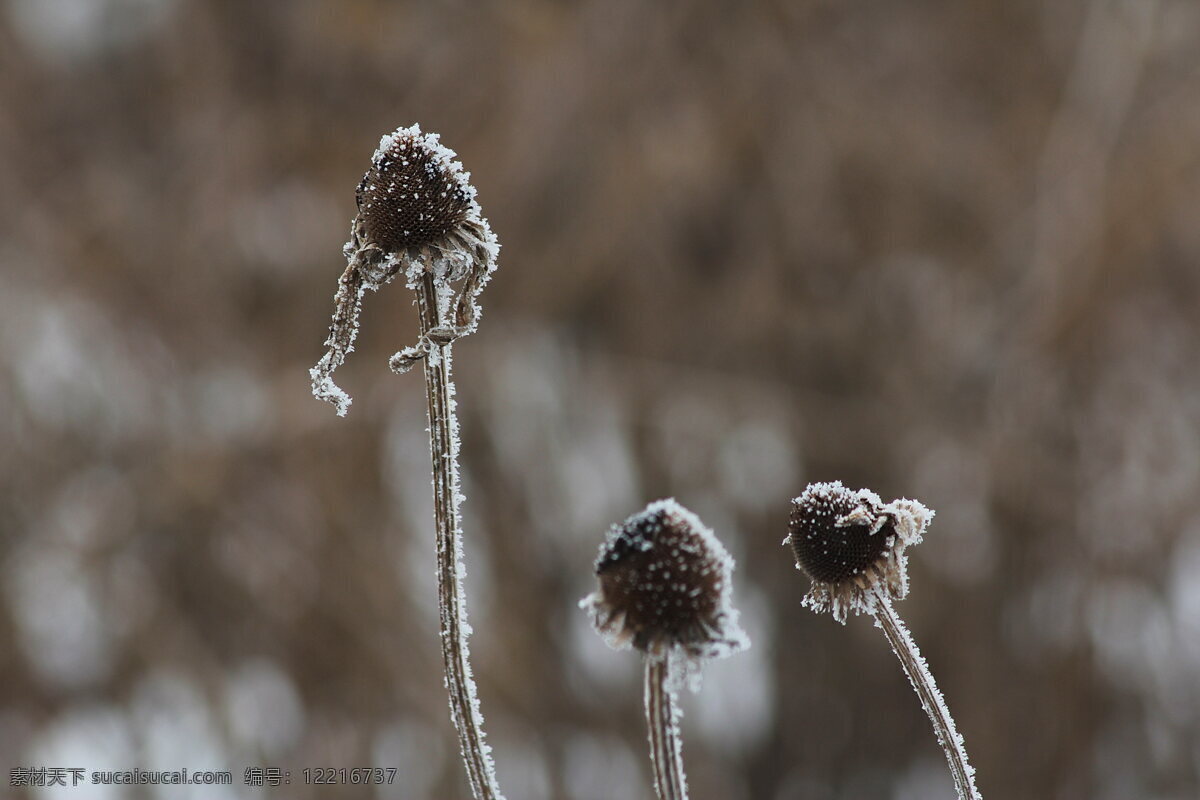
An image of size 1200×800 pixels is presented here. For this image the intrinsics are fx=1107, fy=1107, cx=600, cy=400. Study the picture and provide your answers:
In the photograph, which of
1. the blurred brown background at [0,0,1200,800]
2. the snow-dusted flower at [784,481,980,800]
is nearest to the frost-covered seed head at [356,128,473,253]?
the snow-dusted flower at [784,481,980,800]

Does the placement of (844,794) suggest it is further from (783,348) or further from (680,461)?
(783,348)

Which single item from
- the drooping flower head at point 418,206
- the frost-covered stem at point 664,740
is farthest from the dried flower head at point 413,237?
the frost-covered stem at point 664,740

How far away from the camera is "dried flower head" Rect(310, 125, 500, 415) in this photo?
0.93ft

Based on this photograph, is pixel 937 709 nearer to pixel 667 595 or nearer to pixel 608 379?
pixel 667 595

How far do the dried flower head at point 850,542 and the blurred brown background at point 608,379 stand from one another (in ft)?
5.71

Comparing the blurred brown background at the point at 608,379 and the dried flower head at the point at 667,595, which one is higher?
the blurred brown background at the point at 608,379

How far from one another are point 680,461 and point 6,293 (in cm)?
132

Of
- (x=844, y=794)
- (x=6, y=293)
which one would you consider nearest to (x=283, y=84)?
(x=6, y=293)

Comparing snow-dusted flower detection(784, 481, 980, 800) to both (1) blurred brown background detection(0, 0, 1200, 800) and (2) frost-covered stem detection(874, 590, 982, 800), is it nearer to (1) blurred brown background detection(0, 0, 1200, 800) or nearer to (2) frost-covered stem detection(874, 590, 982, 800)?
(2) frost-covered stem detection(874, 590, 982, 800)

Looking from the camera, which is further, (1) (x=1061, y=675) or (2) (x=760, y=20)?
(2) (x=760, y=20)

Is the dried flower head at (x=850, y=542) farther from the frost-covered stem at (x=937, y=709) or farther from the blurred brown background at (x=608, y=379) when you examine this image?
the blurred brown background at (x=608, y=379)

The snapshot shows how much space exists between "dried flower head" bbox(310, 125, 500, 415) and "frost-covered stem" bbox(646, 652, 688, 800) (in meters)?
0.10

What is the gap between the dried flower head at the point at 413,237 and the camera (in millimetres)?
284

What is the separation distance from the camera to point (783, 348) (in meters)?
2.08
